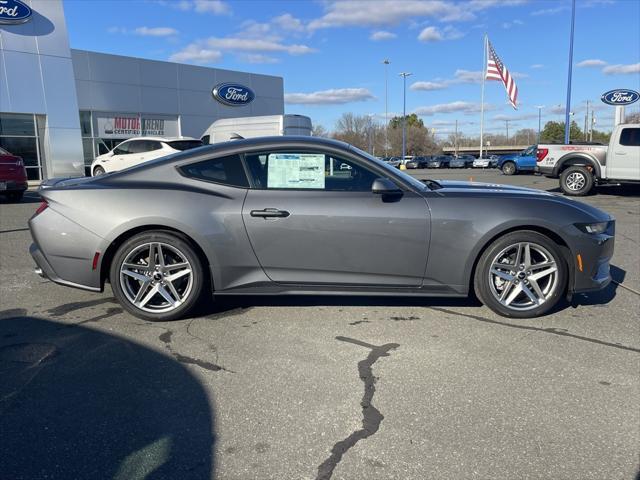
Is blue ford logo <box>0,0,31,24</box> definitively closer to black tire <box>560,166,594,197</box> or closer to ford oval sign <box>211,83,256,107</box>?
ford oval sign <box>211,83,256,107</box>

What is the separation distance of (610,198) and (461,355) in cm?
1276

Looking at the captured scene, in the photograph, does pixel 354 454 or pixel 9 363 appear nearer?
pixel 354 454

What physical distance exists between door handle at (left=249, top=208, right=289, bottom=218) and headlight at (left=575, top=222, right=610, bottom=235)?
237cm

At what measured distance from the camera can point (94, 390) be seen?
2.92 m

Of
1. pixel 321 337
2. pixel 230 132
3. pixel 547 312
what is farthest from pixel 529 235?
pixel 230 132

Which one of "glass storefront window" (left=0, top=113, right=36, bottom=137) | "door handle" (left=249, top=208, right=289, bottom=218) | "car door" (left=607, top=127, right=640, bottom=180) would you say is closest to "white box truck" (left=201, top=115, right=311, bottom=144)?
"glass storefront window" (left=0, top=113, right=36, bottom=137)

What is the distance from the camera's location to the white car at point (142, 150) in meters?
15.9

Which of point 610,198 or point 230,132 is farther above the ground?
point 230,132

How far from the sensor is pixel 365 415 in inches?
105

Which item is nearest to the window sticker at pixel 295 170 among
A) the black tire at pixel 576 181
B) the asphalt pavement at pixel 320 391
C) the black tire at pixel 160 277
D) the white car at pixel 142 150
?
the black tire at pixel 160 277

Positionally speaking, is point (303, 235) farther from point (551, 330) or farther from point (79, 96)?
point (79, 96)

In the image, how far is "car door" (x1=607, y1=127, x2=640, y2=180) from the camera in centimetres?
1320

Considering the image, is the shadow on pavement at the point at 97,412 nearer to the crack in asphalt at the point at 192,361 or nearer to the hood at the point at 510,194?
the crack in asphalt at the point at 192,361

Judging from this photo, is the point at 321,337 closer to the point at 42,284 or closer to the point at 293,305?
the point at 293,305
